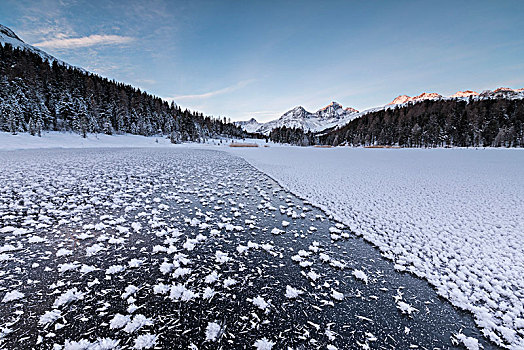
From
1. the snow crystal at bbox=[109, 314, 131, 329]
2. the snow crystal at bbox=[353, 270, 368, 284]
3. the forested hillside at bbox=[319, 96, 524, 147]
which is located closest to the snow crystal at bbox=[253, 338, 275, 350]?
the snow crystal at bbox=[109, 314, 131, 329]

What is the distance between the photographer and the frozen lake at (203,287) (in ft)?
9.39

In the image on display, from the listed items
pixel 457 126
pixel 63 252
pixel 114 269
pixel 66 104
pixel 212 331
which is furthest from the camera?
pixel 457 126

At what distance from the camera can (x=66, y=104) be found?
2308 inches

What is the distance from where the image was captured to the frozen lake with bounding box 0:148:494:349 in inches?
113

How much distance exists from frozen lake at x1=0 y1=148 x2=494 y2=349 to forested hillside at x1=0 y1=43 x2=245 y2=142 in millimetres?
60060

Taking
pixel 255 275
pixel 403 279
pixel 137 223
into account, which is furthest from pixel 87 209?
pixel 403 279

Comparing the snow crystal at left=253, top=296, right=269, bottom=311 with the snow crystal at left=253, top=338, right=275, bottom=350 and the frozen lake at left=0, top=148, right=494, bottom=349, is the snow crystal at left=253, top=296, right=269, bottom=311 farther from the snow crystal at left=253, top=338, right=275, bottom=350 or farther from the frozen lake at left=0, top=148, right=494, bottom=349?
the snow crystal at left=253, top=338, right=275, bottom=350

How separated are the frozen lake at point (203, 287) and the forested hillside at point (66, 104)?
197 feet

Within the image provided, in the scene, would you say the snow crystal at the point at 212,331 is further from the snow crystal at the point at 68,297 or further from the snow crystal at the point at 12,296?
the snow crystal at the point at 12,296

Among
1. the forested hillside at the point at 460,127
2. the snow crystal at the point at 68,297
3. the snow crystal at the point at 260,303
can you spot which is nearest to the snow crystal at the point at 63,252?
the snow crystal at the point at 68,297

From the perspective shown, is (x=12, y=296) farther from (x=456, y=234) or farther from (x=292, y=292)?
(x=456, y=234)

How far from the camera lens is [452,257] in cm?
486

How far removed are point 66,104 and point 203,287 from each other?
3161 inches

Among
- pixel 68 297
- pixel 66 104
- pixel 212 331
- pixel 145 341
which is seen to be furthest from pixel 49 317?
pixel 66 104
